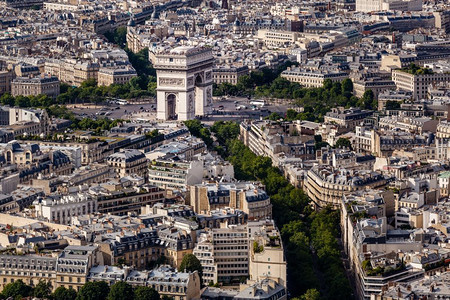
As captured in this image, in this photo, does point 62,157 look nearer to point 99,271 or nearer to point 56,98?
point 99,271

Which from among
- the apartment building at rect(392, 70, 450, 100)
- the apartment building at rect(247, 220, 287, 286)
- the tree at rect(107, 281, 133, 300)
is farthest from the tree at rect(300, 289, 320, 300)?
the apartment building at rect(392, 70, 450, 100)

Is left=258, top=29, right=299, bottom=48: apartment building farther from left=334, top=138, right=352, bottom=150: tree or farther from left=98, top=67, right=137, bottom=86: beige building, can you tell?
left=334, top=138, right=352, bottom=150: tree

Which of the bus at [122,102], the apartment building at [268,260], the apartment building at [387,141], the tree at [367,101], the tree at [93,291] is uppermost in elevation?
the apartment building at [268,260]

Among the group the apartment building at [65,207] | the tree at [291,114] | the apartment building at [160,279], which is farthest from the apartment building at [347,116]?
the apartment building at [160,279]

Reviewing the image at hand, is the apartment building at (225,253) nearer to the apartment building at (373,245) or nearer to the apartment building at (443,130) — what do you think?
the apartment building at (373,245)

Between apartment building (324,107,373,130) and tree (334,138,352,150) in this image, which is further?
apartment building (324,107,373,130)

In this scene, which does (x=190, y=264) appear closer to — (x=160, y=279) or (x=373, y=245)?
(x=160, y=279)

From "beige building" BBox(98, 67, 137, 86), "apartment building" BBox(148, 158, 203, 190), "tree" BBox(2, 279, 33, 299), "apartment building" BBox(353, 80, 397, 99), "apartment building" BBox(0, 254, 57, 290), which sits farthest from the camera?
"beige building" BBox(98, 67, 137, 86)
